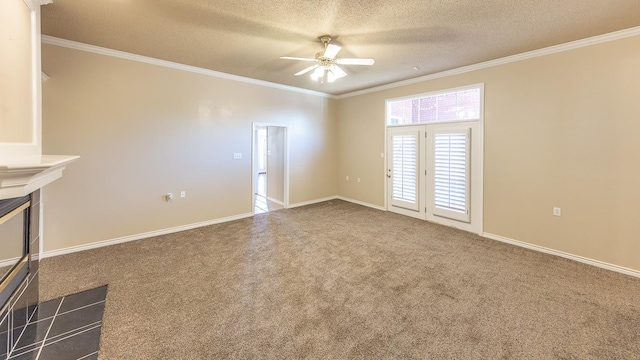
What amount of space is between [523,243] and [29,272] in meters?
5.91

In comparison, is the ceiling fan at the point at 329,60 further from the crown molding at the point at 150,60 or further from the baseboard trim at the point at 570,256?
the baseboard trim at the point at 570,256

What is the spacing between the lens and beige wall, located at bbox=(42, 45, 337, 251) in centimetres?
357

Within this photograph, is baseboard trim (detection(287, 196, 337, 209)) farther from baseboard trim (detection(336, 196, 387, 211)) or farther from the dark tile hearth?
the dark tile hearth

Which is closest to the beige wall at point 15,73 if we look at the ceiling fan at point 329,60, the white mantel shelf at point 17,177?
the white mantel shelf at point 17,177

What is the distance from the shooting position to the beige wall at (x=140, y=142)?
3.57m

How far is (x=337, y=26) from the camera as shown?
3.02m

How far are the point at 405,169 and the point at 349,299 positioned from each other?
3.65 meters

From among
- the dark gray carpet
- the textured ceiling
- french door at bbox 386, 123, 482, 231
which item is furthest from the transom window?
the dark gray carpet

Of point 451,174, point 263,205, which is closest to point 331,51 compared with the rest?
point 451,174

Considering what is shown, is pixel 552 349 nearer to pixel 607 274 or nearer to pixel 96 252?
pixel 607 274

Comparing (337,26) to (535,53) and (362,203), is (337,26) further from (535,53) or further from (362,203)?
(362,203)

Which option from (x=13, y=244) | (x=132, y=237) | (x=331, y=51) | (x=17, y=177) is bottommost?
(x=132, y=237)

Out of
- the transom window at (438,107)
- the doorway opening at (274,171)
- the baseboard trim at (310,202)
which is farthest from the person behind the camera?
the baseboard trim at (310,202)

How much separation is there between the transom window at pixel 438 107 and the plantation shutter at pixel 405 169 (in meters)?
0.33
